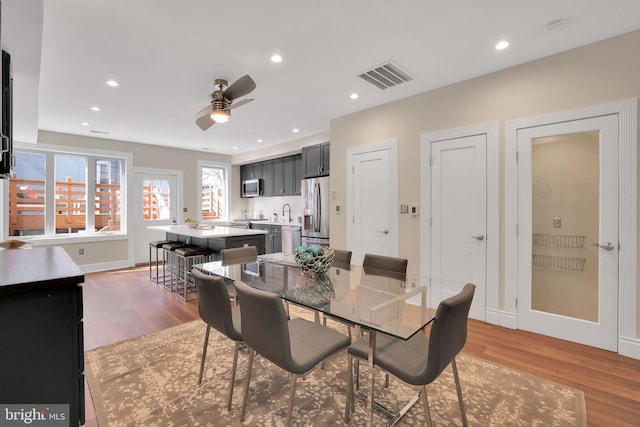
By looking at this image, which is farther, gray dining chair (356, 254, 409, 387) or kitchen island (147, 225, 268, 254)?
kitchen island (147, 225, 268, 254)

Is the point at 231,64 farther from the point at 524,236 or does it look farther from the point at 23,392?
the point at 524,236

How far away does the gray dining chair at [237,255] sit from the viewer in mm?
2793

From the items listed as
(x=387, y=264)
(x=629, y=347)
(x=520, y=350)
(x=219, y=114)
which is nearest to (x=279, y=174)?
(x=219, y=114)

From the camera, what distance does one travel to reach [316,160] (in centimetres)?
522

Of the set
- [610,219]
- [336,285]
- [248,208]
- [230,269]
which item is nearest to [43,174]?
[248,208]

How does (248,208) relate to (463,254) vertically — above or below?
above

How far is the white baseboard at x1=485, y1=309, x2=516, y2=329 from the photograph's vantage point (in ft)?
9.61

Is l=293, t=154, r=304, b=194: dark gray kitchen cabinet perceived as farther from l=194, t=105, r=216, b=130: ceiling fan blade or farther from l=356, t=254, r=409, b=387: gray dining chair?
l=356, t=254, r=409, b=387: gray dining chair

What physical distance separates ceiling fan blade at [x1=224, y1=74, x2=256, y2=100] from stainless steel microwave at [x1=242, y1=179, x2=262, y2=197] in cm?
430

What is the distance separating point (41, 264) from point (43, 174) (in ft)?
17.1

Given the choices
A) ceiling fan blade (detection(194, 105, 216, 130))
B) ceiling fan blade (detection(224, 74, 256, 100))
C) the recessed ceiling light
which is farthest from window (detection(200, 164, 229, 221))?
the recessed ceiling light

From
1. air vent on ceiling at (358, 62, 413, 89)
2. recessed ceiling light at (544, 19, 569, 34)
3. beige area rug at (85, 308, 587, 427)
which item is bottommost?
beige area rug at (85, 308, 587, 427)

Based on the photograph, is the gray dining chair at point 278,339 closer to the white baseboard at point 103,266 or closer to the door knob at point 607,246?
the door knob at point 607,246

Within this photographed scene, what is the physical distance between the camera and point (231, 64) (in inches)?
109
